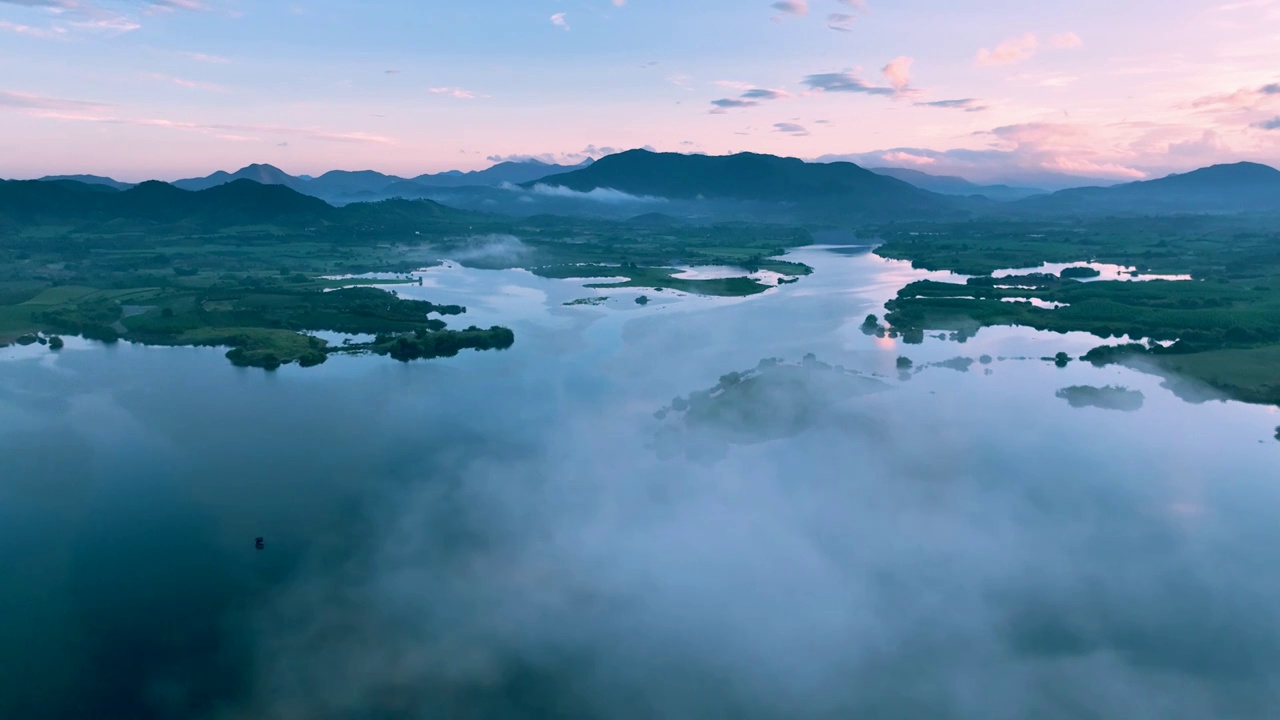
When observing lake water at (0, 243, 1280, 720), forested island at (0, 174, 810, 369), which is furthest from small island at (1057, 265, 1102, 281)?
lake water at (0, 243, 1280, 720)

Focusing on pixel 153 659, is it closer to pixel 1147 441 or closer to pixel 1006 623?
pixel 1006 623

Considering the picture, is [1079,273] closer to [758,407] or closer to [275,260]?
[758,407]

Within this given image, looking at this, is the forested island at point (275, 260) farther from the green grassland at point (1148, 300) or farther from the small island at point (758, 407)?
the green grassland at point (1148, 300)

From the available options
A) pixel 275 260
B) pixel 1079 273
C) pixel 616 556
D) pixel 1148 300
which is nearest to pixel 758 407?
pixel 616 556

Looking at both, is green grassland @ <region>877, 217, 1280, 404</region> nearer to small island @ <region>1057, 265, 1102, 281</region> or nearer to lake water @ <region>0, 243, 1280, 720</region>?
small island @ <region>1057, 265, 1102, 281</region>

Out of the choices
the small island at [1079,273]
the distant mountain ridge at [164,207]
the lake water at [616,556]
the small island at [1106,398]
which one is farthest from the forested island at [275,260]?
the small island at [1106,398]
